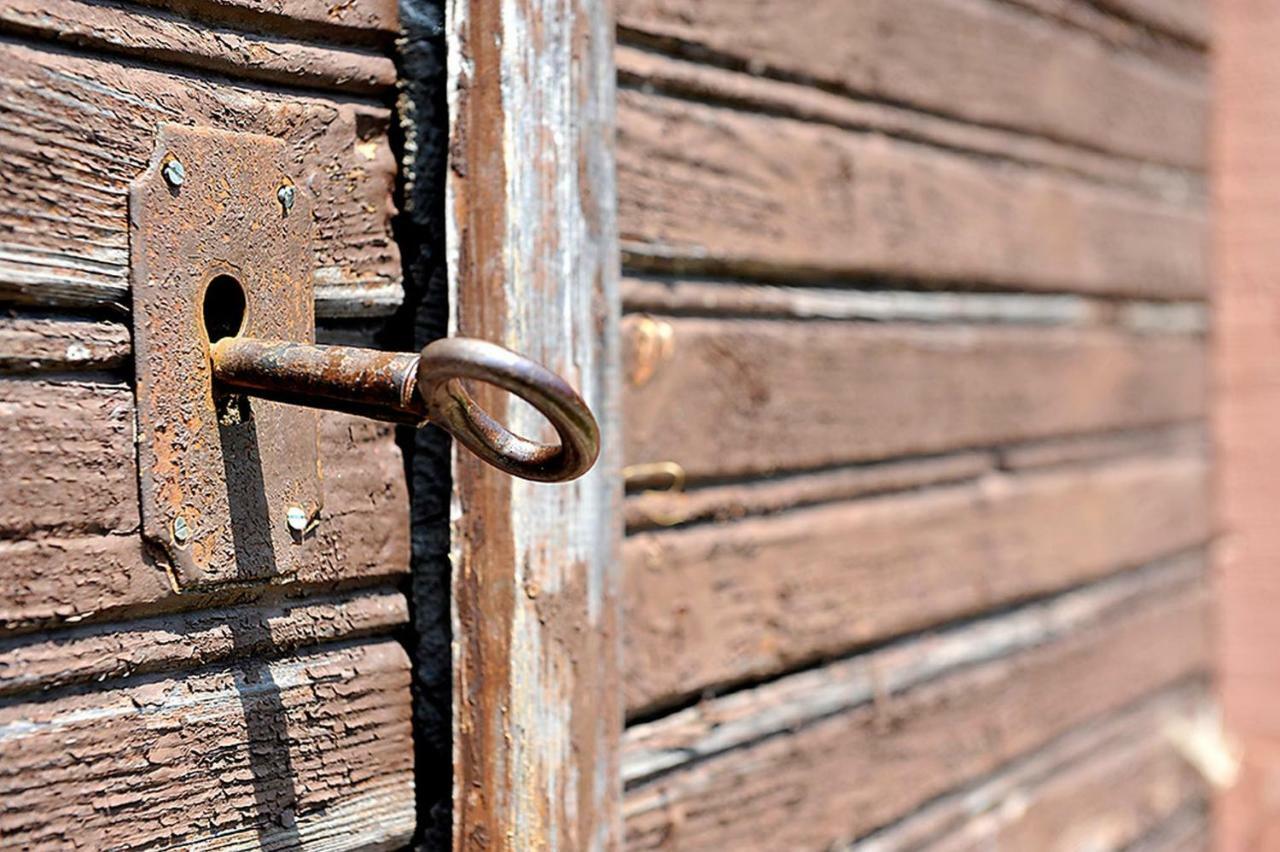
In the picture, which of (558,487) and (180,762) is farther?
(558,487)

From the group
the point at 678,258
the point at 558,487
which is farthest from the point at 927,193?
the point at 558,487

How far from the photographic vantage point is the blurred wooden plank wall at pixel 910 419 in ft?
3.24

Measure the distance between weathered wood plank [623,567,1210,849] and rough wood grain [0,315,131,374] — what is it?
50 centimetres

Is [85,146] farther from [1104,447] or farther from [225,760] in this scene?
[1104,447]

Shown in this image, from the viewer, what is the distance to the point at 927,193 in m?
1.26

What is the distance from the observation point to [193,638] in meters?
0.65

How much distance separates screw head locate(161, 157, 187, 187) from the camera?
0.63m

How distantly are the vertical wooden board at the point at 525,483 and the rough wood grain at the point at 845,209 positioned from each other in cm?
13

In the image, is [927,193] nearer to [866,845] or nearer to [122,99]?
[866,845]

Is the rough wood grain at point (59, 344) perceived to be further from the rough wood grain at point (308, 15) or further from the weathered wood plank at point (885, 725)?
the weathered wood plank at point (885, 725)

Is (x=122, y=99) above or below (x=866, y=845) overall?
above

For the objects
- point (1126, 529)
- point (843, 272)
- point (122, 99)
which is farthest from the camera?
point (1126, 529)

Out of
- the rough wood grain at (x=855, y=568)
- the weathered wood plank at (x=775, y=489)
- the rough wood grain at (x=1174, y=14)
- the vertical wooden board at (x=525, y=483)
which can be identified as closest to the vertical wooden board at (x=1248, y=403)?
the rough wood grain at (x=1174, y=14)

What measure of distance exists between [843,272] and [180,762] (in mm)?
749
